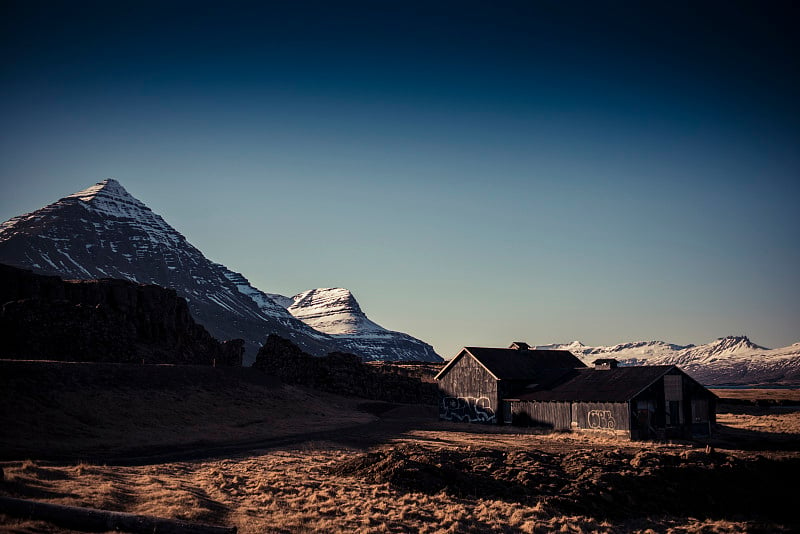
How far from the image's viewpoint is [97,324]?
64750 mm

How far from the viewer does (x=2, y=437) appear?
3372 centimetres

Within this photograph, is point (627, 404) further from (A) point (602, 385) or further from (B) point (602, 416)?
(A) point (602, 385)

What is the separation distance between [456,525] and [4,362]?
35208 millimetres

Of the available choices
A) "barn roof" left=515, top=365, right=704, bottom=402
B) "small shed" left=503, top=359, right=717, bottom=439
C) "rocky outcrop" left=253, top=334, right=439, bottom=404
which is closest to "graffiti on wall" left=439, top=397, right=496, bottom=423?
"small shed" left=503, top=359, right=717, bottom=439

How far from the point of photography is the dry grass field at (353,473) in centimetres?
2198

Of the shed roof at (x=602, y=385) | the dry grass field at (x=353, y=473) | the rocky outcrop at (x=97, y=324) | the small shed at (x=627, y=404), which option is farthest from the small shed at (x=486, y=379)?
the rocky outcrop at (x=97, y=324)

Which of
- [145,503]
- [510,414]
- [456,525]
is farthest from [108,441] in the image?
[510,414]

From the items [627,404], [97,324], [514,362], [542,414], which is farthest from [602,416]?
[97,324]

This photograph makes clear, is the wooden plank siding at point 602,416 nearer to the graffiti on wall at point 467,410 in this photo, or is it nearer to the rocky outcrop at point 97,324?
the graffiti on wall at point 467,410

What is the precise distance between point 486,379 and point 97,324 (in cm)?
3961

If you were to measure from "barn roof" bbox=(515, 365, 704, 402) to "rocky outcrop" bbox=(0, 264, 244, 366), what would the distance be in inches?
1647

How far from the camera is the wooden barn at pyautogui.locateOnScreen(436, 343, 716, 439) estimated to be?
47.8 meters

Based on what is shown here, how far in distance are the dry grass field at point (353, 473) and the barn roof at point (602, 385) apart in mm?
3648

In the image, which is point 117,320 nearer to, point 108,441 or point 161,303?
point 161,303
